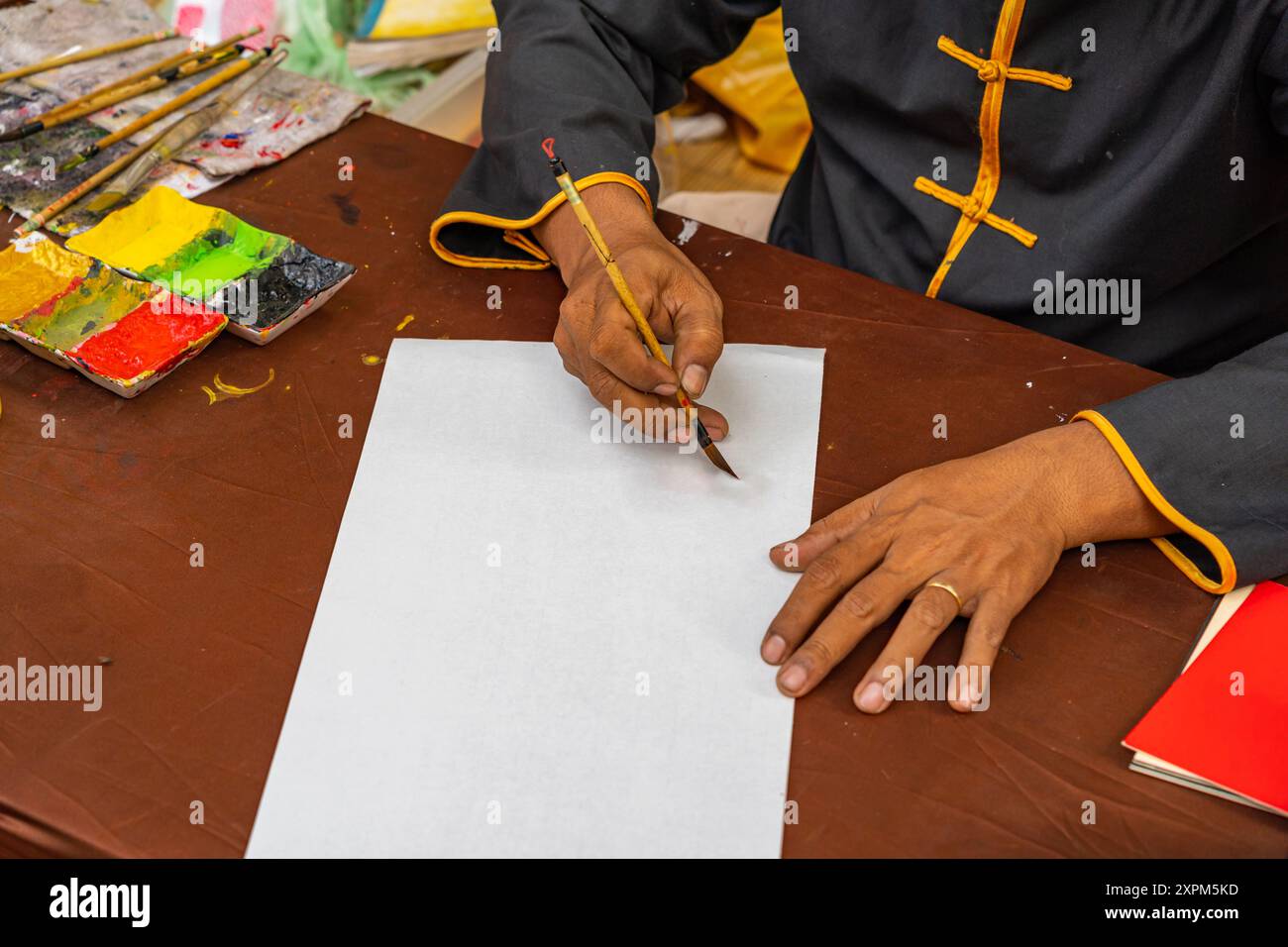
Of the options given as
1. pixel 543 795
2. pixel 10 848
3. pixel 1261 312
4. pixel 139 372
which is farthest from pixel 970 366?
pixel 10 848

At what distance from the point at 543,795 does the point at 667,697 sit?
0.41ft

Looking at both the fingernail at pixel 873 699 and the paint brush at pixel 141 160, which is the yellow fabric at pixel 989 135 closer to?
the fingernail at pixel 873 699

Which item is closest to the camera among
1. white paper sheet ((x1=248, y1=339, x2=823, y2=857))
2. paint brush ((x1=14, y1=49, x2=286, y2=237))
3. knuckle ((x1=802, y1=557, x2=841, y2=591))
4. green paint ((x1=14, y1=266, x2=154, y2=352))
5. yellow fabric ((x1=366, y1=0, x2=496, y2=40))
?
white paper sheet ((x1=248, y1=339, x2=823, y2=857))

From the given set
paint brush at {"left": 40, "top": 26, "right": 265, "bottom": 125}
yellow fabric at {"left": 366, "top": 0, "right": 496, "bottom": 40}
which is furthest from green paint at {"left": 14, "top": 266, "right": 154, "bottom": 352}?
yellow fabric at {"left": 366, "top": 0, "right": 496, "bottom": 40}

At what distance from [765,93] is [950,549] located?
1.87 metres

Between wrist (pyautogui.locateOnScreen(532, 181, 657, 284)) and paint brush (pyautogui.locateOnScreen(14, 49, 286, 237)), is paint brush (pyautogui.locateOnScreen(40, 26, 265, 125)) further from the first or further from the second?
wrist (pyautogui.locateOnScreen(532, 181, 657, 284))

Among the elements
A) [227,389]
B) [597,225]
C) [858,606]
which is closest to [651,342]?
[597,225]

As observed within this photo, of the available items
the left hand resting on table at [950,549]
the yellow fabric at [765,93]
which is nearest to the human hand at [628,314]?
the left hand resting on table at [950,549]

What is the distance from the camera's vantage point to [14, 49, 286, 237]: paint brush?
1.33 meters

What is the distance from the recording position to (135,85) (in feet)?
4.86

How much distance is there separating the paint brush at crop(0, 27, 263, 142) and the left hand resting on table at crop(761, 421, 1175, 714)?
1045 mm

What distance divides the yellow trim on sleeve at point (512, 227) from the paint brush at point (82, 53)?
1.93 ft

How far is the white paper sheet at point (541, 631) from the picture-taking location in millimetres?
859

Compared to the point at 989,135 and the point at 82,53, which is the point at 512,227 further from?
the point at 82,53
